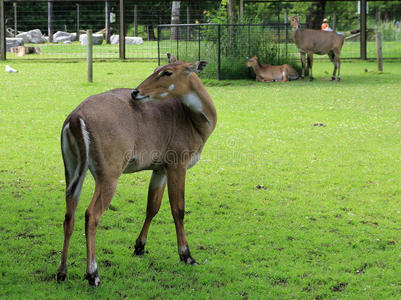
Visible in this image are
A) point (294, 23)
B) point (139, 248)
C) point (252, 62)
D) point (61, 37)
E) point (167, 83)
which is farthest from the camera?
point (61, 37)

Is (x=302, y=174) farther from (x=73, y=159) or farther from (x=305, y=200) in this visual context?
(x=73, y=159)

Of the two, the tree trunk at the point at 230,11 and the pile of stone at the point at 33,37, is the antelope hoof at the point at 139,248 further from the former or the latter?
the pile of stone at the point at 33,37

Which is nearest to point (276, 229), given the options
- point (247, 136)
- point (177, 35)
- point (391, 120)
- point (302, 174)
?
point (302, 174)

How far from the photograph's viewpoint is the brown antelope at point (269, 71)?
18.2 m

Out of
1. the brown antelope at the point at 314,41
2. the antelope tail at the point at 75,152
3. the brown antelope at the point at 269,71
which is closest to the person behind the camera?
the antelope tail at the point at 75,152

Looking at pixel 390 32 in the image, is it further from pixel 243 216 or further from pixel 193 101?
pixel 193 101

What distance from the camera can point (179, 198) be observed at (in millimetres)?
5000

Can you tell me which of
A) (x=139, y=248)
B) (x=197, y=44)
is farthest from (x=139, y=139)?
(x=197, y=44)

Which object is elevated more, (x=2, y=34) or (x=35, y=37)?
(x=35, y=37)

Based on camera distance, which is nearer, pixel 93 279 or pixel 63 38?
pixel 93 279

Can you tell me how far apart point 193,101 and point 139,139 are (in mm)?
607

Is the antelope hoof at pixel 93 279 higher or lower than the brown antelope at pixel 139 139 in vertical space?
lower

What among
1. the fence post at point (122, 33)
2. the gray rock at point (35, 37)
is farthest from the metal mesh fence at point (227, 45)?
the gray rock at point (35, 37)

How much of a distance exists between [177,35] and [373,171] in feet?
37.7
